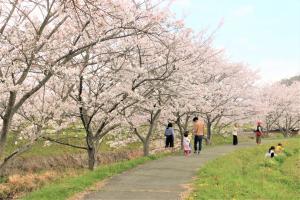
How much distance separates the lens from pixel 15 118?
61.3ft

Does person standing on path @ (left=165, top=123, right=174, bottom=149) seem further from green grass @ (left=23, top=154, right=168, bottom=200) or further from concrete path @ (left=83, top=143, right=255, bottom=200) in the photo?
green grass @ (left=23, top=154, right=168, bottom=200)

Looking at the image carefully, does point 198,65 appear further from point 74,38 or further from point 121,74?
point 74,38

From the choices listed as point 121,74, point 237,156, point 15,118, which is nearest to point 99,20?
point 121,74

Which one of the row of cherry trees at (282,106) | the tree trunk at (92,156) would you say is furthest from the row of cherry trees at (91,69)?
the row of cherry trees at (282,106)

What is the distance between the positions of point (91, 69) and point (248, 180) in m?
7.36

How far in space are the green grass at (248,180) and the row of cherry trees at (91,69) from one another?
163 inches

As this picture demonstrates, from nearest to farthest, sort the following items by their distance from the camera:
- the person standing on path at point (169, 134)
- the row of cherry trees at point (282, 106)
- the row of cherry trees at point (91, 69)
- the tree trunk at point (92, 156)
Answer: the row of cherry trees at point (91, 69)
the tree trunk at point (92, 156)
the person standing on path at point (169, 134)
the row of cherry trees at point (282, 106)

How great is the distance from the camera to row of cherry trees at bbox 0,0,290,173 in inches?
431

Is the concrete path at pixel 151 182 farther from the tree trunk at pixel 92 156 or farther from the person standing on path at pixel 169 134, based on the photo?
the person standing on path at pixel 169 134

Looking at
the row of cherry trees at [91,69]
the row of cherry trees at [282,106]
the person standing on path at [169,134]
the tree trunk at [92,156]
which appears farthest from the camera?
the row of cherry trees at [282,106]

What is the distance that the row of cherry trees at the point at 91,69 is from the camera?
10952 mm

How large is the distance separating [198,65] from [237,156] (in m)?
5.25

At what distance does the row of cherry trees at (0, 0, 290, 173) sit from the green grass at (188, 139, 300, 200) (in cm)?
413

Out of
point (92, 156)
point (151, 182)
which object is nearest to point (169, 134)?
point (92, 156)
